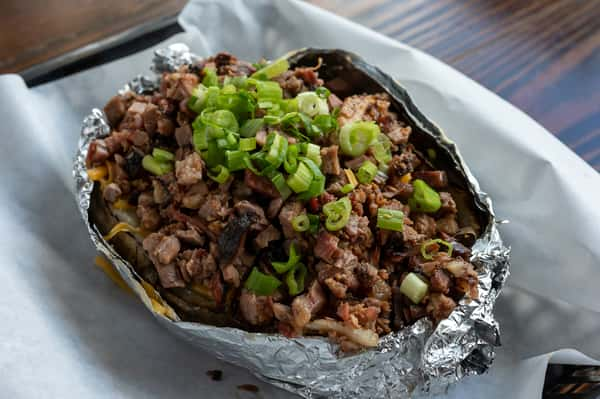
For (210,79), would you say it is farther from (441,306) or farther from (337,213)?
(441,306)

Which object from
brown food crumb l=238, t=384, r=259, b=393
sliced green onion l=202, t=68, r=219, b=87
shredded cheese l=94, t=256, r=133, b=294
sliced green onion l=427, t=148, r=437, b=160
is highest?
sliced green onion l=202, t=68, r=219, b=87

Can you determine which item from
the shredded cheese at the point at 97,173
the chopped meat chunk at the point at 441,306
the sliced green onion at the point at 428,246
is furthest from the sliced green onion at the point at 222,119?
the chopped meat chunk at the point at 441,306

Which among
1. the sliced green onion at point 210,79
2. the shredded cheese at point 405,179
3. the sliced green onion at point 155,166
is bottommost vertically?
the shredded cheese at point 405,179

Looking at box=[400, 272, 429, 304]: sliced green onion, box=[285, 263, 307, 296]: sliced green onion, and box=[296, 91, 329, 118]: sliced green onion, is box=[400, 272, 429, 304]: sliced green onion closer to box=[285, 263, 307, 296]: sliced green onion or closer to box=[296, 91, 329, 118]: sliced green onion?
box=[285, 263, 307, 296]: sliced green onion

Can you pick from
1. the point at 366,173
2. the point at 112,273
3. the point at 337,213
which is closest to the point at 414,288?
the point at 337,213

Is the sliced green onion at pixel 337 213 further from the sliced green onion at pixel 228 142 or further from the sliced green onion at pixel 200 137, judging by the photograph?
the sliced green onion at pixel 200 137

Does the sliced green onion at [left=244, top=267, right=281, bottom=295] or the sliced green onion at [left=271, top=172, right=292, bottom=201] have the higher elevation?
the sliced green onion at [left=271, top=172, right=292, bottom=201]

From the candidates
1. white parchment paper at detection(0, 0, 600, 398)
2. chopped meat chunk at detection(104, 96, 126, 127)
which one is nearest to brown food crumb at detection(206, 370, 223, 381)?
white parchment paper at detection(0, 0, 600, 398)

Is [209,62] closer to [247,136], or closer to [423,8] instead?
[247,136]
